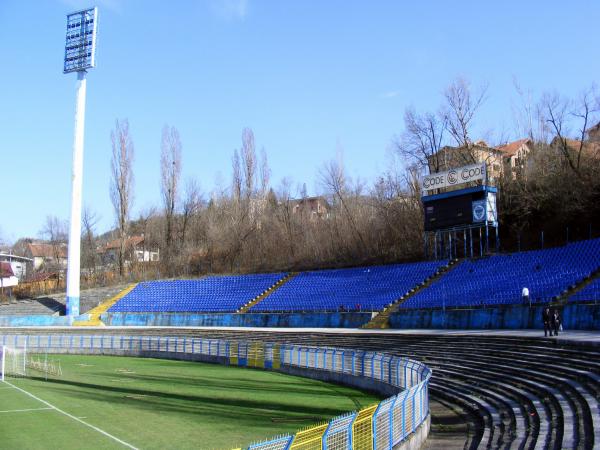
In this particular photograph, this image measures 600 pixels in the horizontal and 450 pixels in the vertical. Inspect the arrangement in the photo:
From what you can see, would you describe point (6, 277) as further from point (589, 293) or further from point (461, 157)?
point (589, 293)

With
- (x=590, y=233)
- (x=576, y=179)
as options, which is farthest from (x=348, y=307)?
(x=576, y=179)

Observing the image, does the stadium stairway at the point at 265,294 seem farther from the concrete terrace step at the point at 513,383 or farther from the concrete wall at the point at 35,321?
the concrete terrace step at the point at 513,383

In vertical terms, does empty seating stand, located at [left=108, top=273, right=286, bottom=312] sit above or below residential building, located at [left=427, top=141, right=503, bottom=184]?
below

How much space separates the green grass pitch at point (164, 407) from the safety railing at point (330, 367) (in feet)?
3.09

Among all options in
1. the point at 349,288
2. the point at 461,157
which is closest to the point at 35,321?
the point at 349,288

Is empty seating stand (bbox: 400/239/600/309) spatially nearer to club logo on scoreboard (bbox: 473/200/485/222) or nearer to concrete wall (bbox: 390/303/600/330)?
concrete wall (bbox: 390/303/600/330)

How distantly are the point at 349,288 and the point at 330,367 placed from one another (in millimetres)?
21553

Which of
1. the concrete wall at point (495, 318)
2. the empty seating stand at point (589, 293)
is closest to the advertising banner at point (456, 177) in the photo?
the concrete wall at point (495, 318)

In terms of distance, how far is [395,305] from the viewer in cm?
3816

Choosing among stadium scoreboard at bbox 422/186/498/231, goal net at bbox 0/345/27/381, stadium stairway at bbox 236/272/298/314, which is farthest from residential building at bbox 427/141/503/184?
goal net at bbox 0/345/27/381

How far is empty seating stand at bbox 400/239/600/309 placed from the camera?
3128 centimetres

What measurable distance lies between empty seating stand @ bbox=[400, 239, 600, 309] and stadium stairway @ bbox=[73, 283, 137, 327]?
28298 mm

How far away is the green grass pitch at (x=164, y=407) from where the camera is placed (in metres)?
13.4

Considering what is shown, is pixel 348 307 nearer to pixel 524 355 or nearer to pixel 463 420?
pixel 524 355
